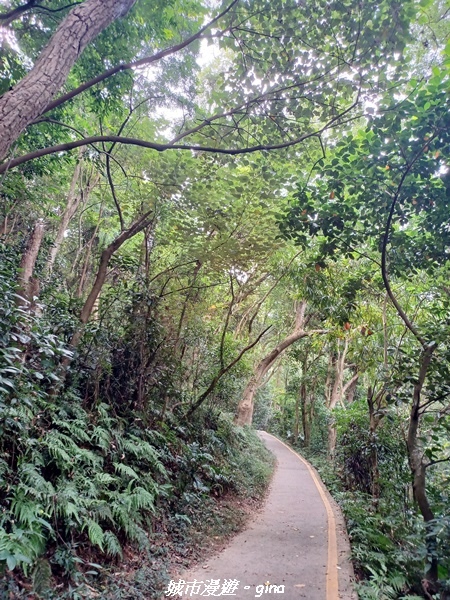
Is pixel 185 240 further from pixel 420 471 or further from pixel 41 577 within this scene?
pixel 41 577

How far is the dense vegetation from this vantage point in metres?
3.57

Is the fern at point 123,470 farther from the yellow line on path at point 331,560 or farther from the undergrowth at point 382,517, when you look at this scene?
the undergrowth at point 382,517

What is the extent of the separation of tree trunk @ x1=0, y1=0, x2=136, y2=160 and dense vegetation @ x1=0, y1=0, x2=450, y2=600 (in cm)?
2

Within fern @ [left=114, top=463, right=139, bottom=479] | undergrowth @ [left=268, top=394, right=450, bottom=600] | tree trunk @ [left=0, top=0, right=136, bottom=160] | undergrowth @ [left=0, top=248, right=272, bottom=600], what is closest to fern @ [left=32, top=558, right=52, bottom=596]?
undergrowth @ [left=0, top=248, right=272, bottom=600]

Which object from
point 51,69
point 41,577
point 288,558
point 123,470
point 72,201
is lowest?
point 288,558

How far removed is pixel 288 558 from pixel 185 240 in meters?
5.92

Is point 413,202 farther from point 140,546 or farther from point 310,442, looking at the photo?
point 310,442

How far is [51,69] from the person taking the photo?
329 centimetres

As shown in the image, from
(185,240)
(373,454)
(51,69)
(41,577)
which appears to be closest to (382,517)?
(373,454)

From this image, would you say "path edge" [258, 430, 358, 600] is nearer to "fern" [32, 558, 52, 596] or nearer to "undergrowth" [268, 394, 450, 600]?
"undergrowth" [268, 394, 450, 600]

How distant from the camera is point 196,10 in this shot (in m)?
5.16

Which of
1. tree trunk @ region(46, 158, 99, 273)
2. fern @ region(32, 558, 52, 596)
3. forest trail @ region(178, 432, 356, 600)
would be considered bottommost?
forest trail @ region(178, 432, 356, 600)

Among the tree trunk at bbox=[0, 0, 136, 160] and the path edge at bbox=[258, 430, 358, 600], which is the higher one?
the tree trunk at bbox=[0, 0, 136, 160]

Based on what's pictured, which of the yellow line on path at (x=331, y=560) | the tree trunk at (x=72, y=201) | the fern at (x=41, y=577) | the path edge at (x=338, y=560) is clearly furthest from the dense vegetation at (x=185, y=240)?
the tree trunk at (x=72, y=201)
